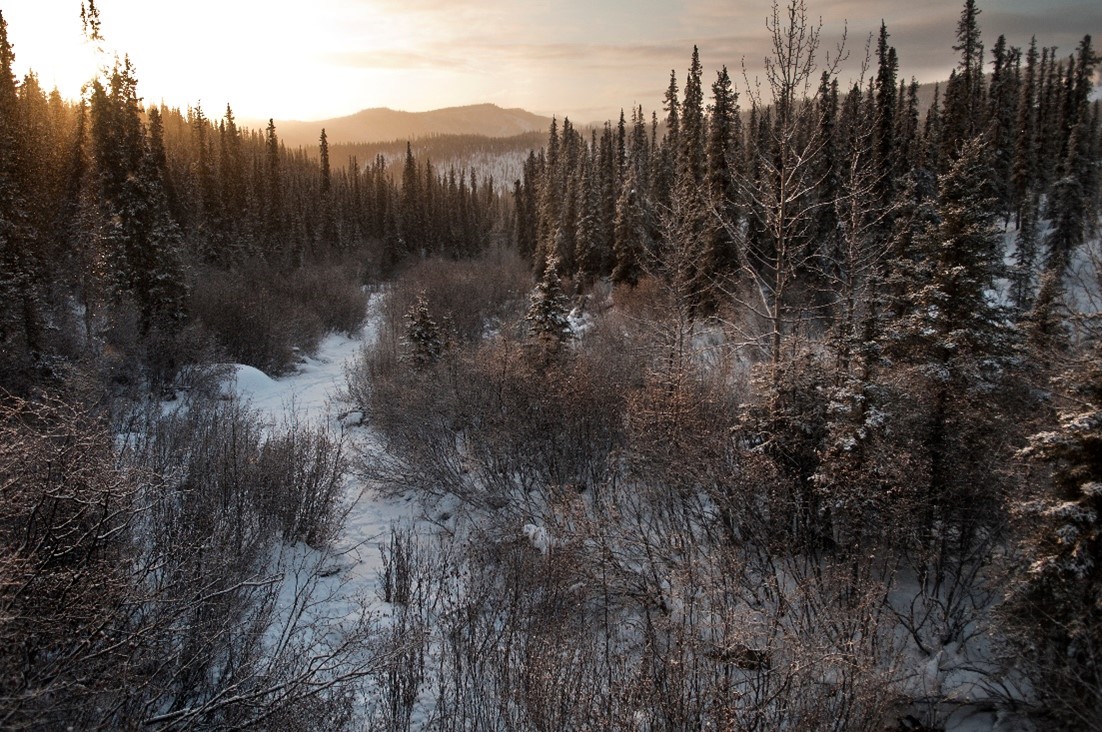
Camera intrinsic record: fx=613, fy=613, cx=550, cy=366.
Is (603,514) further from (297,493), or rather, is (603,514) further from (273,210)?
(273,210)

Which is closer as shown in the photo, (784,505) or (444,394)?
(784,505)

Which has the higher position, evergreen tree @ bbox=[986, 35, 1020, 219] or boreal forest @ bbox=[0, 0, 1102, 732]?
evergreen tree @ bbox=[986, 35, 1020, 219]

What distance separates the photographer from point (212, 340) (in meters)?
23.8

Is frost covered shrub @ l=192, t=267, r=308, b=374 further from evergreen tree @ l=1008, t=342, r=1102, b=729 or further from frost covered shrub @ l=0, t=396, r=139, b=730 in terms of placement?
evergreen tree @ l=1008, t=342, r=1102, b=729

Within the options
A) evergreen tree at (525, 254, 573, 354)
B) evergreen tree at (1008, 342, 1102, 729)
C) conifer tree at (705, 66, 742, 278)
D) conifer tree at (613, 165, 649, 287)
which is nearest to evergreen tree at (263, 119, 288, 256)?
conifer tree at (613, 165, 649, 287)

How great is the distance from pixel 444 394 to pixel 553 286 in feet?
20.0

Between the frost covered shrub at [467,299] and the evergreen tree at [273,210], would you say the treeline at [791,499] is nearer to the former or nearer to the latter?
the frost covered shrub at [467,299]

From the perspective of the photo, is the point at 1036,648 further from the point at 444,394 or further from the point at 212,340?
the point at 212,340

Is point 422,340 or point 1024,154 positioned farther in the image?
point 1024,154

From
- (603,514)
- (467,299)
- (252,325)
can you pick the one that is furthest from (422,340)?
(467,299)

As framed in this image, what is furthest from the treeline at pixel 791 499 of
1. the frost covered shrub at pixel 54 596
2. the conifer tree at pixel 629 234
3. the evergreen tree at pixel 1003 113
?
the evergreen tree at pixel 1003 113

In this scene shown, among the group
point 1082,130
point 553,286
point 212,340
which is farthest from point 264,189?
point 1082,130

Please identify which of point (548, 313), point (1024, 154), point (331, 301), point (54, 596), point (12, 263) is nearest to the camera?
point (54, 596)

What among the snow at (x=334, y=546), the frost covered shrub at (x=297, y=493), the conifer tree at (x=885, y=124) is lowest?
the snow at (x=334, y=546)
